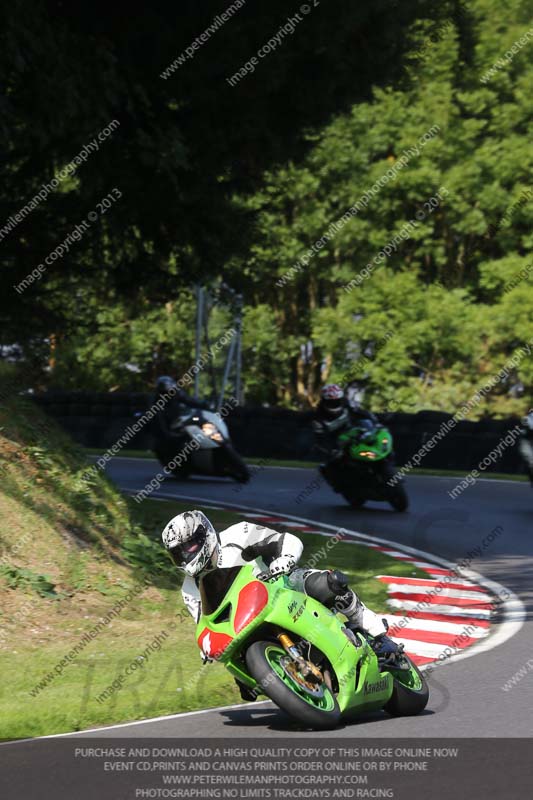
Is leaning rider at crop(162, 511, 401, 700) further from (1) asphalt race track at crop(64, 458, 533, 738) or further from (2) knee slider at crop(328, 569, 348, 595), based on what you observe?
(1) asphalt race track at crop(64, 458, 533, 738)

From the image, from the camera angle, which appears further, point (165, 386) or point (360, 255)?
point (360, 255)

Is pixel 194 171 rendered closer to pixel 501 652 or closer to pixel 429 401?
pixel 501 652

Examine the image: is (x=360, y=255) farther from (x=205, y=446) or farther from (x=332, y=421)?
(x=332, y=421)

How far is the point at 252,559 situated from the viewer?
23.8 feet

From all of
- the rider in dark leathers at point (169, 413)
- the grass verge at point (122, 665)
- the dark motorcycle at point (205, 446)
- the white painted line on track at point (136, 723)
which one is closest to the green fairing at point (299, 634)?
the white painted line on track at point (136, 723)

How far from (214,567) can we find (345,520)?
10.2m

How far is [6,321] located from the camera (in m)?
18.0

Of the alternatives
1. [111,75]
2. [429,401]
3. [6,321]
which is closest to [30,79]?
[111,75]

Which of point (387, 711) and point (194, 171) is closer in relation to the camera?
point (387, 711)

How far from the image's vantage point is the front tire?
6684mm

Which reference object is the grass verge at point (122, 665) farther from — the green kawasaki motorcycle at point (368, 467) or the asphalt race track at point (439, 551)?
the green kawasaki motorcycle at point (368, 467)

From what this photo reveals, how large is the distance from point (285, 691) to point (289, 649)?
261 millimetres

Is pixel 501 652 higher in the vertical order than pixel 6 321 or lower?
higher

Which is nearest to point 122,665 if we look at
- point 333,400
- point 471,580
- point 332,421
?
point 471,580
